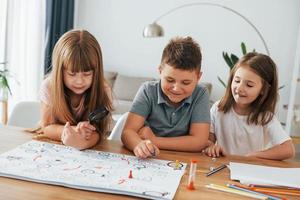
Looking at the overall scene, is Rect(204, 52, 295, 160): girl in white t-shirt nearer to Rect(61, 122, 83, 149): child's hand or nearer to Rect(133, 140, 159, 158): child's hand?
Rect(133, 140, 159, 158): child's hand

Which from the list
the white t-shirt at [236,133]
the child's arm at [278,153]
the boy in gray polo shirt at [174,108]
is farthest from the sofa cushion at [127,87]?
the child's arm at [278,153]

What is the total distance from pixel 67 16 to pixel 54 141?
136 inches

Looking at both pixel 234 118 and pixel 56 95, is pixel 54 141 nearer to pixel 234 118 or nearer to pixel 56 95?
pixel 56 95

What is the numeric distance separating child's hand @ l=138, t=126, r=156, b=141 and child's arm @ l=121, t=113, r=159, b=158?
1cm

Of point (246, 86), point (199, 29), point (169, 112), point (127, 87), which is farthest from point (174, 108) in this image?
point (199, 29)

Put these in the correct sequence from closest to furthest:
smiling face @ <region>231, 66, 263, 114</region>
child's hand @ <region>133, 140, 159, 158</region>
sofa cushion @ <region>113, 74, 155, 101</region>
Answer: child's hand @ <region>133, 140, 159, 158</region>
smiling face @ <region>231, 66, 263, 114</region>
sofa cushion @ <region>113, 74, 155, 101</region>

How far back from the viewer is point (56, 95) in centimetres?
122

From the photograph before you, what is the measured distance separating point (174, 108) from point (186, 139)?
16 cm

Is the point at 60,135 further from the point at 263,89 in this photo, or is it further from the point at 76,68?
the point at 263,89

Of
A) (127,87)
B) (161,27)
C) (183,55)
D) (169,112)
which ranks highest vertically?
(161,27)

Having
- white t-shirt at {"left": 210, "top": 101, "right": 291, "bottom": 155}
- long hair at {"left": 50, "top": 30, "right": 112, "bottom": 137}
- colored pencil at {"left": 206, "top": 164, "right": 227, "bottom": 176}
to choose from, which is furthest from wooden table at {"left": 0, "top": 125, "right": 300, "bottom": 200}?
white t-shirt at {"left": 210, "top": 101, "right": 291, "bottom": 155}

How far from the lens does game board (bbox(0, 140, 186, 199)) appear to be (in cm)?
79

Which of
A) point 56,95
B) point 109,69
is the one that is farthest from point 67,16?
point 56,95

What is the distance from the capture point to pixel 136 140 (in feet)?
3.62
